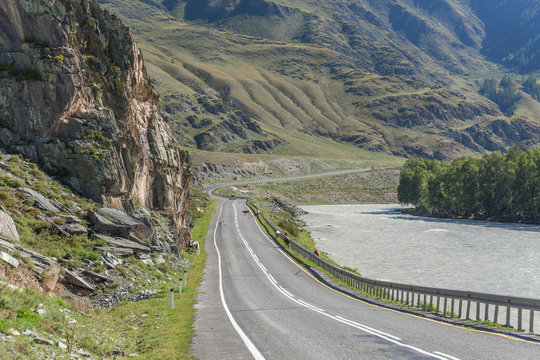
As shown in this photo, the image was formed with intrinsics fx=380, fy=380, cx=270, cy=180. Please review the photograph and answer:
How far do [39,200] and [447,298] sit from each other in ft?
72.2

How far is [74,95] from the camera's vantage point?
72.9 feet

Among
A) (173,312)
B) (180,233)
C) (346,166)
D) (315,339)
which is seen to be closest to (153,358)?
(315,339)

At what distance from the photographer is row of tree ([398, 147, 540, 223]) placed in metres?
74.4

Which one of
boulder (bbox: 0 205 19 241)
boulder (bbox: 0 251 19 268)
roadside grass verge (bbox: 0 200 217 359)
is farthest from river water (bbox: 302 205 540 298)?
boulder (bbox: 0 251 19 268)

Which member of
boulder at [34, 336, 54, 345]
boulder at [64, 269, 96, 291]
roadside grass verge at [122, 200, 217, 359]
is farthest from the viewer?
boulder at [64, 269, 96, 291]

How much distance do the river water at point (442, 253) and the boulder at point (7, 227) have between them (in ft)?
89.6

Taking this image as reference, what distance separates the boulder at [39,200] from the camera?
17766mm

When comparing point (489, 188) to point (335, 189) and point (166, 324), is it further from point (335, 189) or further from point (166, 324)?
point (166, 324)

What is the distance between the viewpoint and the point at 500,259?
1560 inches

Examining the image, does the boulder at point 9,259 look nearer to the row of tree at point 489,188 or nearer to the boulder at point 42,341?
the boulder at point 42,341

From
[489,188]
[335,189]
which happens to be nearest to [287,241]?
[489,188]

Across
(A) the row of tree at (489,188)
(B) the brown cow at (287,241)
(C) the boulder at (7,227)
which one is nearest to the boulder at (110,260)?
(C) the boulder at (7,227)

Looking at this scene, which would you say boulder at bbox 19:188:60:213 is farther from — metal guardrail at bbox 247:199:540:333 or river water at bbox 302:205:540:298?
river water at bbox 302:205:540:298

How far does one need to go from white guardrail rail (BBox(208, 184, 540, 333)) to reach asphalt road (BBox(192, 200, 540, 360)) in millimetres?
1865
